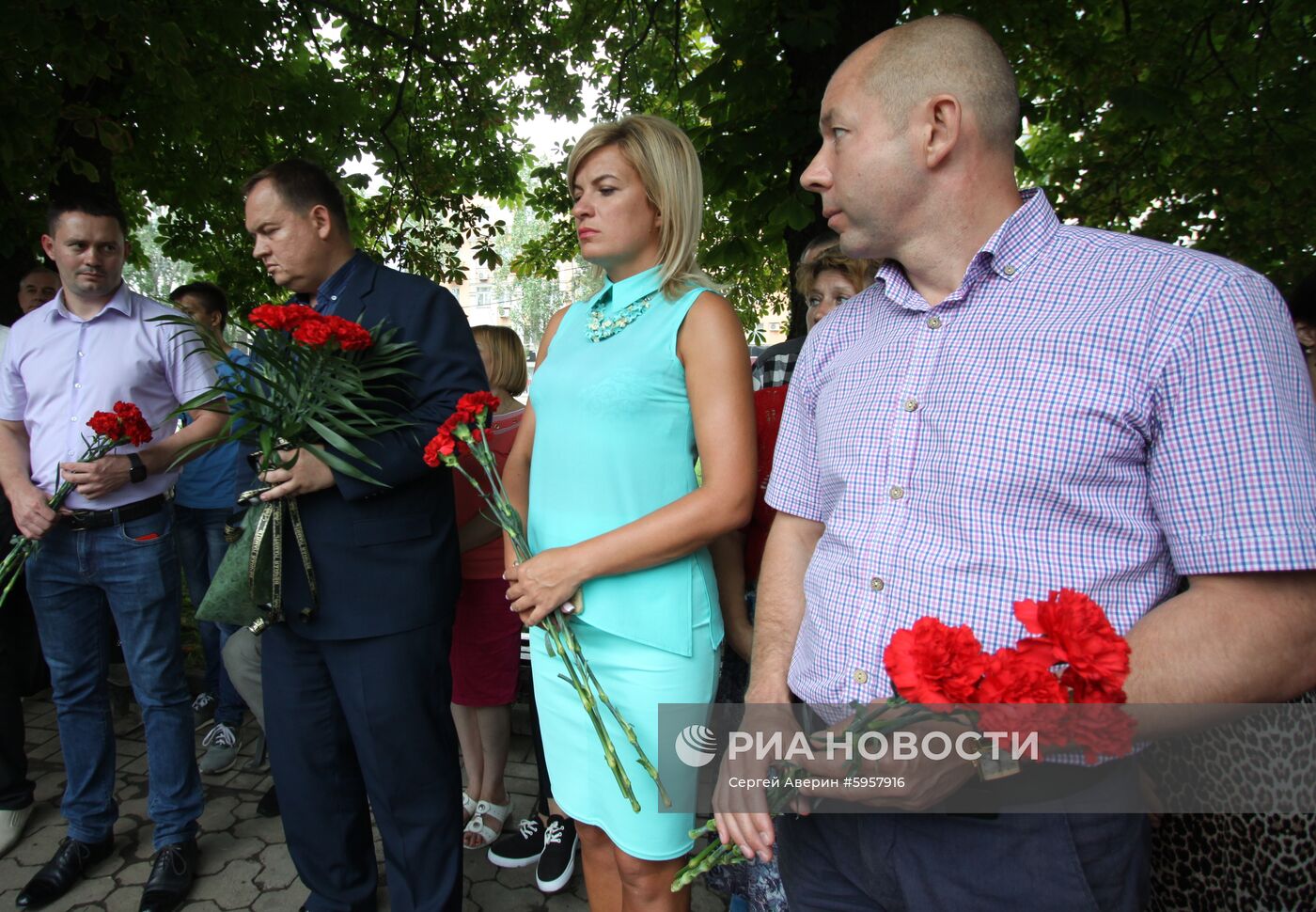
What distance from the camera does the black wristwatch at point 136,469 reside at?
305 cm

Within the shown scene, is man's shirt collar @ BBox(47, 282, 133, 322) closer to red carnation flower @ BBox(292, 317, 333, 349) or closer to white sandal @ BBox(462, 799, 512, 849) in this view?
red carnation flower @ BBox(292, 317, 333, 349)

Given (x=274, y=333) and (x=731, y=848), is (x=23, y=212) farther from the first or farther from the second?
(x=731, y=848)

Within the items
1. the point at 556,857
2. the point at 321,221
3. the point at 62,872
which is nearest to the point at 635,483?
the point at 321,221

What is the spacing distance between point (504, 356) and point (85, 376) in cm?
167

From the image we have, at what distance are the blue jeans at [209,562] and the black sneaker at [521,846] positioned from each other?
192 centimetres

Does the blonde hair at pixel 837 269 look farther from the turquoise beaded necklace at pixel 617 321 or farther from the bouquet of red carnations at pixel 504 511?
the bouquet of red carnations at pixel 504 511

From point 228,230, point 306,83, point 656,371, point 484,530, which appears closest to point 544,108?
point 306,83

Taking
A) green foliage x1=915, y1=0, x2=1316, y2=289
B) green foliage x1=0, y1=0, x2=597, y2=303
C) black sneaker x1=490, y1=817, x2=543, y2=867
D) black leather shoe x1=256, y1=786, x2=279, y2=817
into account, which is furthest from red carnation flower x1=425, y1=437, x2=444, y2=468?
green foliage x1=915, y1=0, x2=1316, y2=289

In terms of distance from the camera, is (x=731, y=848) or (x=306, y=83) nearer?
(x=731, y=848)

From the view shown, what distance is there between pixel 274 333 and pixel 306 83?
583 centimetres

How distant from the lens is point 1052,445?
120 centimetres

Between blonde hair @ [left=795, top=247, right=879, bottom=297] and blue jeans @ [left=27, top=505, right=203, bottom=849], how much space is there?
2690mm

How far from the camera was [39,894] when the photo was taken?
119 inches

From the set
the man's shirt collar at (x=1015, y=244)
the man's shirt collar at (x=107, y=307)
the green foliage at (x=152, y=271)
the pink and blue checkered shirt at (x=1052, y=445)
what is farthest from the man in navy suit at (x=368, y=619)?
the green foliage at (x=152, y=271)
